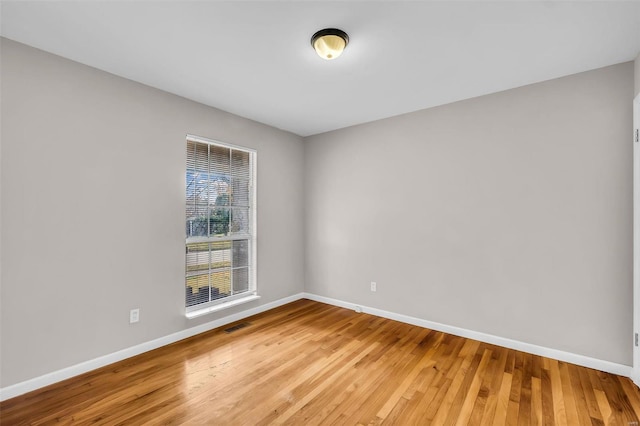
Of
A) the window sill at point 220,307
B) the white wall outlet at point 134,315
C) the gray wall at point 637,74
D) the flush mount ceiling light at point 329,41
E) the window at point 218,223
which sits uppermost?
the flush mount ceiling light at point 329,41

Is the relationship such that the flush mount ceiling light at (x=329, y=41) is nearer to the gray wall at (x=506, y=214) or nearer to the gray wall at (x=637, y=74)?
the gray wall at (x=506, y=214)

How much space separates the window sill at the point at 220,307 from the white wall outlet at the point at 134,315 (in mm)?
504

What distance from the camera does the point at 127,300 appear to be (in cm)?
275

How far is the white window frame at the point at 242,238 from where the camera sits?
3336 mm

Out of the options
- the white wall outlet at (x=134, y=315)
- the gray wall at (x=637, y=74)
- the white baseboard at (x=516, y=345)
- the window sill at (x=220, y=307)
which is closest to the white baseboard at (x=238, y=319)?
the white baseboard at (x=516, y=345)

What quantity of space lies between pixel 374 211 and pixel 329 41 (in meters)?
2.34

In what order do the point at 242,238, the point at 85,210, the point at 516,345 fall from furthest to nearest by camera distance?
the point at 242,238, the point at 516,345, the point at 85,210

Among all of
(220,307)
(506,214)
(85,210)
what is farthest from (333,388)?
(85,210)

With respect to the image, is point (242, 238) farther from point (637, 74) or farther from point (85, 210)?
point (637, 74)

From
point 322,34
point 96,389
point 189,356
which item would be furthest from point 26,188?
point 322,34

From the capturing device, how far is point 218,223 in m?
3.62

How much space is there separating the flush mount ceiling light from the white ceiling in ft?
0.19

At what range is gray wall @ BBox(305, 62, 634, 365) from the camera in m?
2.53

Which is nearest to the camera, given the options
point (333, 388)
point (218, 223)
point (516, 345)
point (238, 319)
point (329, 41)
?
point (329, 41)
